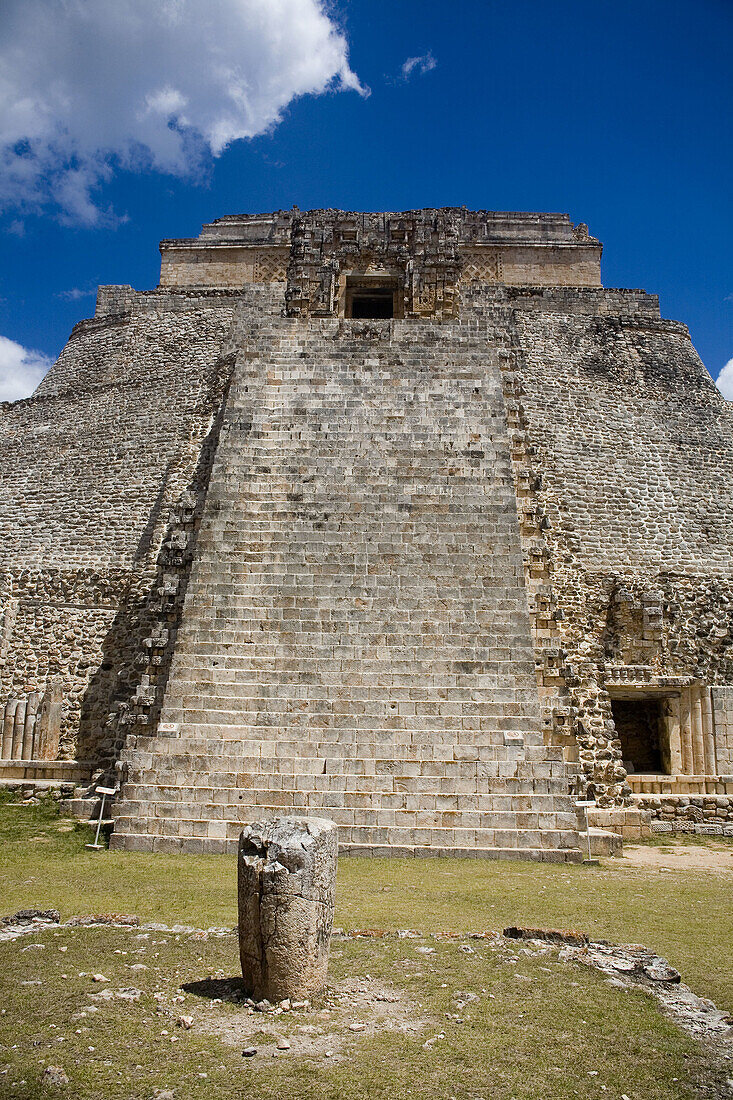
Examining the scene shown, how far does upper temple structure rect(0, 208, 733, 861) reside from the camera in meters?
8.53

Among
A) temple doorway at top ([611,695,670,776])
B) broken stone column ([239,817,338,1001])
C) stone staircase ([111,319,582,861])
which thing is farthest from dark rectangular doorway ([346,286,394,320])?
broken stone column ([239,817,338,1001])

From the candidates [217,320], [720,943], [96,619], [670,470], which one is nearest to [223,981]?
[720,943]

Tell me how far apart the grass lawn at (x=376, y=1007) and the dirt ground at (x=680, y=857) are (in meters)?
1.85

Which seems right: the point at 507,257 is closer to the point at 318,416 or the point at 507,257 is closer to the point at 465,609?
the point at 318,416

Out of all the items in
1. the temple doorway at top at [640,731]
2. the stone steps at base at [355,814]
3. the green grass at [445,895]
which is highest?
the temple doorway at top at [640,731]

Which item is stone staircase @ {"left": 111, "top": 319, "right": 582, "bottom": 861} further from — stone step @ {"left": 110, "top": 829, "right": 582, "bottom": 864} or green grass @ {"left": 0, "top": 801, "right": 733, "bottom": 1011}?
green grass @ {"left": 0, "top": 801, "right": 733, "bottom": 1011}

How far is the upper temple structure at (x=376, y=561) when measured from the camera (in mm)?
8531

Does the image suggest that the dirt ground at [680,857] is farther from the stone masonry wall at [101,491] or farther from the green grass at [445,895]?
the stone masonry wall at [101,491]

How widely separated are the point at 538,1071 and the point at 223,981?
5.52ft

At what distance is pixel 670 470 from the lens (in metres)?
16.3

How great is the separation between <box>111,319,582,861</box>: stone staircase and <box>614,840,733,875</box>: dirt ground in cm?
103

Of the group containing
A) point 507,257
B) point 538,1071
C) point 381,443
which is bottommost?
point 538,1071

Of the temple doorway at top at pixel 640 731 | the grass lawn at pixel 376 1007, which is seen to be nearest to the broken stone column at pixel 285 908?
the grass lawn at pixel 376 1007

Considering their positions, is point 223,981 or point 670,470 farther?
point 670,470
